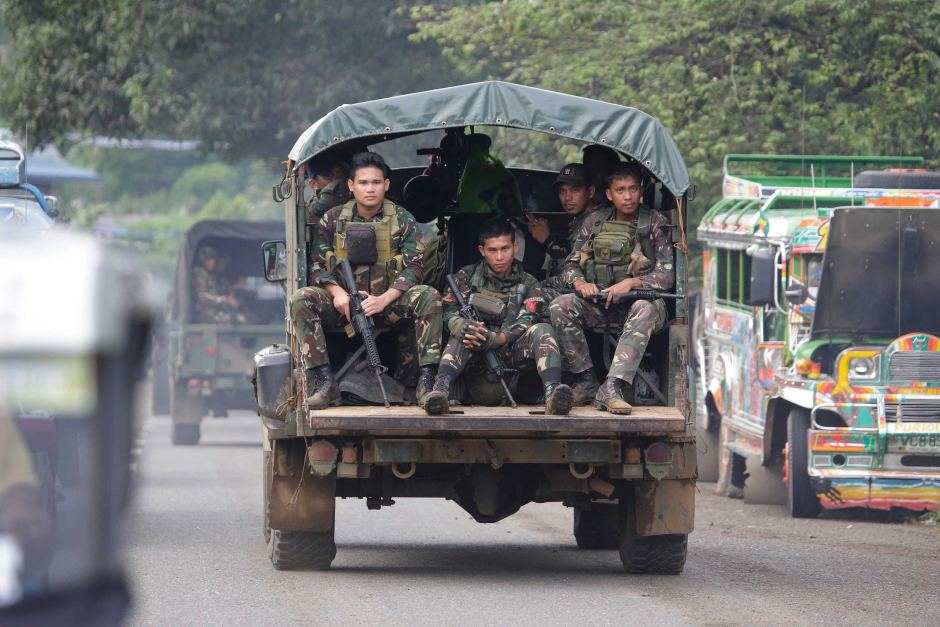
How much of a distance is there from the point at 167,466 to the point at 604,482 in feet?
32.2

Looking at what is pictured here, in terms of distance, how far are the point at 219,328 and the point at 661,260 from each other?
1344 centimetres

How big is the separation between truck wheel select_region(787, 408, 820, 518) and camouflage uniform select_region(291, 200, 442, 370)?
449 cm

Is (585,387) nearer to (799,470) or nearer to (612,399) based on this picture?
(612,399)

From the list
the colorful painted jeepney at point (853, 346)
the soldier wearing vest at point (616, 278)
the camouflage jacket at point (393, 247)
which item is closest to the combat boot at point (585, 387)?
the soldier wearing vest at point (616, 278)

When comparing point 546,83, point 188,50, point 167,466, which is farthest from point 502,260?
point 188,50

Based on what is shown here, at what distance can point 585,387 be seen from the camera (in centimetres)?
952

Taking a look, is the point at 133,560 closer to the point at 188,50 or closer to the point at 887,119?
the point at 887,119

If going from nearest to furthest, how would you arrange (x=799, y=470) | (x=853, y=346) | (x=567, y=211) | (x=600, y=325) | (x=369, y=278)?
1. (x=369, y=278)
2. (x=600, y=325)
3. (x=567, y=211)
4. (x=853, y=346)
5. (x=799, y=470)

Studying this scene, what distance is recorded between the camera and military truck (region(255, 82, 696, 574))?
8930 mm

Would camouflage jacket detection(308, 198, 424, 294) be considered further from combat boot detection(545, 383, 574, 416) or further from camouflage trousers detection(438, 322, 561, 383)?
combat boot detection(545, 383, 574, 416)

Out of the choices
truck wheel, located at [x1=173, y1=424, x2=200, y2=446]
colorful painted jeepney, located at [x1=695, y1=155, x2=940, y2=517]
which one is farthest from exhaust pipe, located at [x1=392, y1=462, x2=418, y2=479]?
truck wheel, located at [x1=173, y1=424, x2=200, y2=446]

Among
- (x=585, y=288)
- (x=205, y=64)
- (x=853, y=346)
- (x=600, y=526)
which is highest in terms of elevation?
(x=205, y=64)

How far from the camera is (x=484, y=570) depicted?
995cm

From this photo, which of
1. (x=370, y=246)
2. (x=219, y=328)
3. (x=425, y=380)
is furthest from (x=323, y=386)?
(x=219, y=328)
